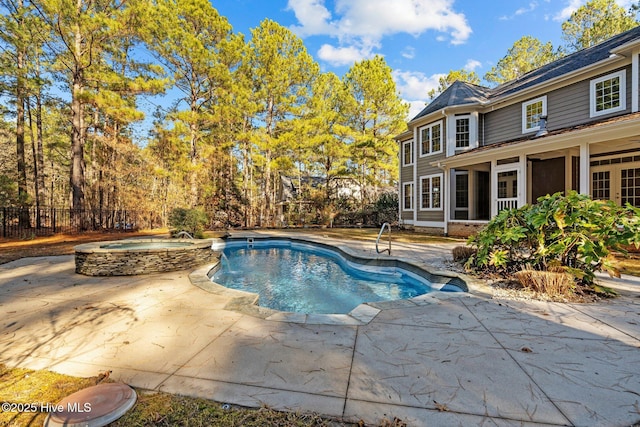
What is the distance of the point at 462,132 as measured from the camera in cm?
1277

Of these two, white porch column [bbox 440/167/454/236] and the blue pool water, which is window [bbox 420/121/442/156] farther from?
the blue pool water

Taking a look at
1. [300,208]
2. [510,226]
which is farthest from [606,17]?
[510,226]

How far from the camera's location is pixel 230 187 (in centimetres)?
1689

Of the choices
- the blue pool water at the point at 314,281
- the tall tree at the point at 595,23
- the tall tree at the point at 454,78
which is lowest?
the blue pool water at the point at 314,281

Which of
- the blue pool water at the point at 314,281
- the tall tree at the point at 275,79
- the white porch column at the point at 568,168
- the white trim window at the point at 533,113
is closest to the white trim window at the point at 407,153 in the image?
the white trim window at the point at 533,113

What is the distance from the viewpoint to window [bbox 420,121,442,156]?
44.3ft

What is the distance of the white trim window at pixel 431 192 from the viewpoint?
1356cm

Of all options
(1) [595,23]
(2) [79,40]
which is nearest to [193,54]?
(2) [79,40]

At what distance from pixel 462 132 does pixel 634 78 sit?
5.28 meters

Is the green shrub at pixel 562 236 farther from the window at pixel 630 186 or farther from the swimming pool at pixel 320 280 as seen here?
the window at pixel 630 186

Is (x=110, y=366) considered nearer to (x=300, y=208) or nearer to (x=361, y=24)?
(x=300, y=208)

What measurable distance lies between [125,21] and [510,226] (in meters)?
15.5

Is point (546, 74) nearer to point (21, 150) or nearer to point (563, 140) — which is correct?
point (563, 140)

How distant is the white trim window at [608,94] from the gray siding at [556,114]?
0.34ft
